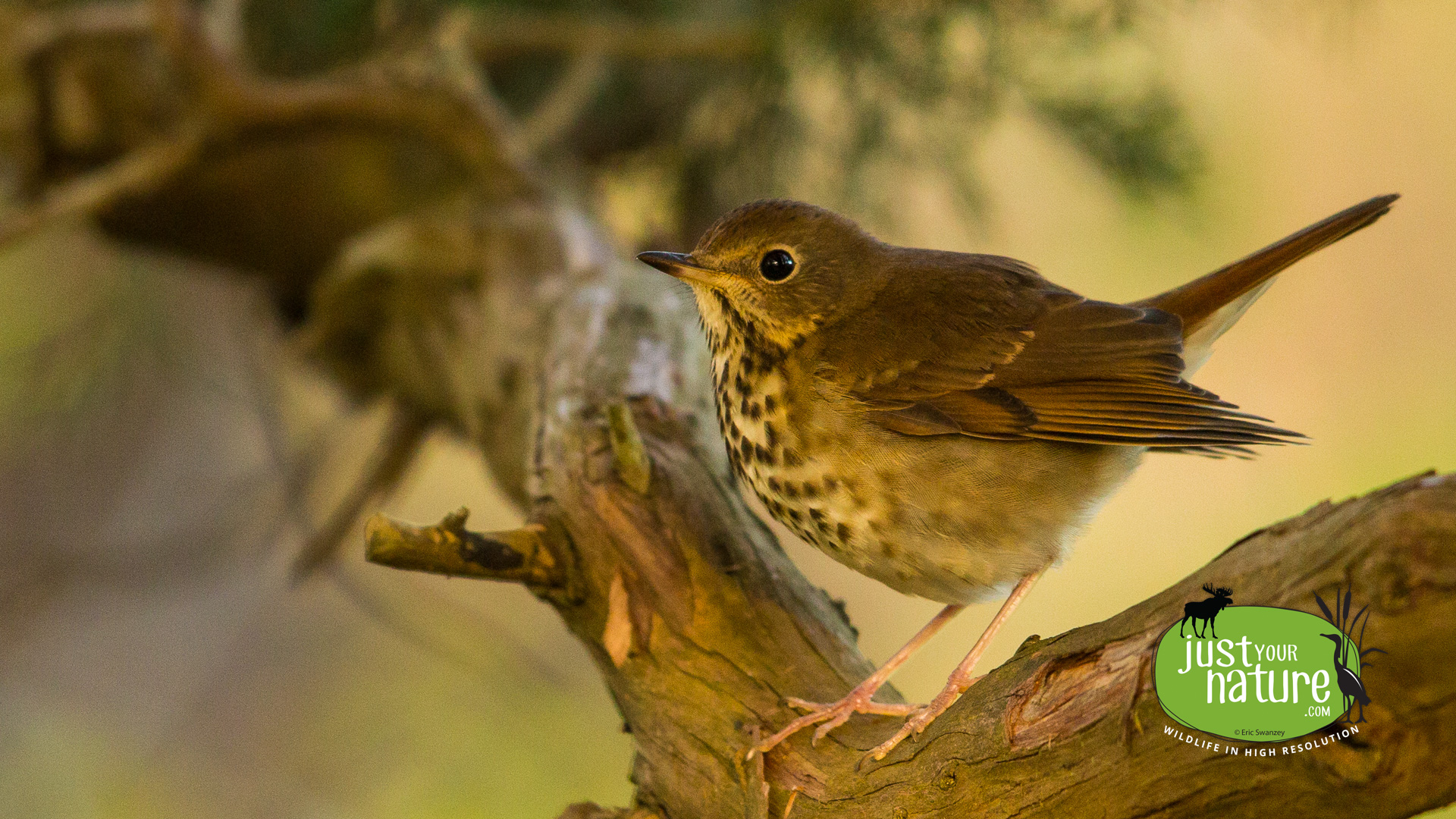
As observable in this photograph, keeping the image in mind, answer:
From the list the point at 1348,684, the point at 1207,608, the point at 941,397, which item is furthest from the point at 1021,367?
the point at 1348,684

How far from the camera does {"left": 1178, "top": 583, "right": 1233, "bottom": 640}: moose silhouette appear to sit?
3.68ft

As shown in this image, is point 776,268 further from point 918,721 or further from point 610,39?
point 610,39

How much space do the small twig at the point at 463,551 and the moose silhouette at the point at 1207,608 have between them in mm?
992

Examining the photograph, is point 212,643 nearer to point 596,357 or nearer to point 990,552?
point 596,357

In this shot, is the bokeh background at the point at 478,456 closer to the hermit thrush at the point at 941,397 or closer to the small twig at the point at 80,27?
the small twig at the point at 80,27

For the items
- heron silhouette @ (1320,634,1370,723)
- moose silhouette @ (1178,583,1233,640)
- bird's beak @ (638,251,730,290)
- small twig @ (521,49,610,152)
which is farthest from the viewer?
small twig @ (521,49,610,152)

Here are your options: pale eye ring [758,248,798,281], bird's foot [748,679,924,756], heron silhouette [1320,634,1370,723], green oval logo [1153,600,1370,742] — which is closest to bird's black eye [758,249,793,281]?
pale eye ring [758,248,798,281]

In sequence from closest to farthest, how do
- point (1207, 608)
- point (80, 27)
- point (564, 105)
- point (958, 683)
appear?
point (1207, 608)
point (958, 683)
point (80, 27)
point (564, 105)

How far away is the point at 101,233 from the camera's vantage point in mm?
3941

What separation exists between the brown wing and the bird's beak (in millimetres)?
257

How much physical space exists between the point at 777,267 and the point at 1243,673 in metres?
1.13

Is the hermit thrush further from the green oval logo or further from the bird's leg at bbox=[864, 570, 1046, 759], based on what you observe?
the green oval logo

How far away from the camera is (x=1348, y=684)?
1028mm

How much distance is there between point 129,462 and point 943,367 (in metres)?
4.32
